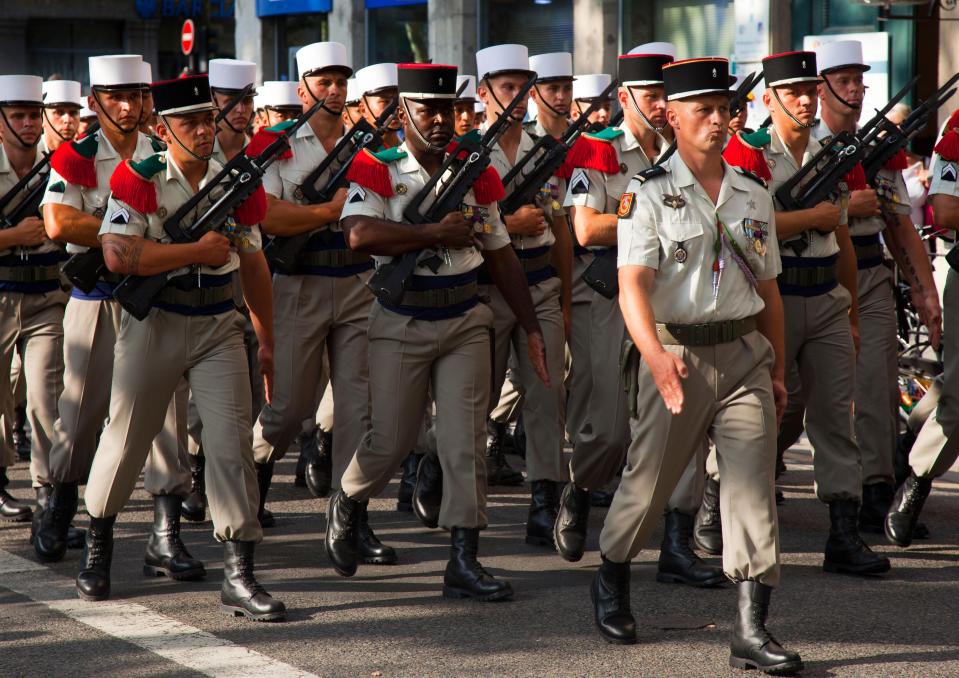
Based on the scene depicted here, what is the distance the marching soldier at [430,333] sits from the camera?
6.20m

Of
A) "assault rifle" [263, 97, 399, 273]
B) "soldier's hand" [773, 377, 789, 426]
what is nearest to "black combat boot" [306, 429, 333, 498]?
"assault rifle" [263, 97, 399, 273]

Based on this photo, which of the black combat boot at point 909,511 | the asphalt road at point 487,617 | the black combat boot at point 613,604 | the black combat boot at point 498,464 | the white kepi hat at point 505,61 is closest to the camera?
the asphalt road at point 487,617

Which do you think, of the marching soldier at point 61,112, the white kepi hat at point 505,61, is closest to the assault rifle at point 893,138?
the white kepi hat at point 505,61

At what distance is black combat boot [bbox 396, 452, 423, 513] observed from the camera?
819 centimetres

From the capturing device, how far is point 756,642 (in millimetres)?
5094

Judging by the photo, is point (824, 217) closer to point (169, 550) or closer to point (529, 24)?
point (169, 550)

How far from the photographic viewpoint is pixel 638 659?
5293 mm

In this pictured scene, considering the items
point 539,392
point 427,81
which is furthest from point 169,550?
point 427,81

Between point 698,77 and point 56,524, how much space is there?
3.57 meters

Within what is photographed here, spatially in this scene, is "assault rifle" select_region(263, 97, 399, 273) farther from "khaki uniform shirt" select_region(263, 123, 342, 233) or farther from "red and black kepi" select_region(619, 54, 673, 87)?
"red and black kepi" select_region(619, 54, 673, 87)

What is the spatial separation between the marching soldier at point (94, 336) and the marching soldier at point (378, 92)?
5.05ft

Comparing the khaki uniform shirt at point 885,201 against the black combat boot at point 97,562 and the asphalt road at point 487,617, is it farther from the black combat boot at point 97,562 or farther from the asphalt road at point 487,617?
the black combat boot at point 97,562

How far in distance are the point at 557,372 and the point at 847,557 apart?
1679mm

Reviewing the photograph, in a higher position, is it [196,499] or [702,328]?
[702,328]
